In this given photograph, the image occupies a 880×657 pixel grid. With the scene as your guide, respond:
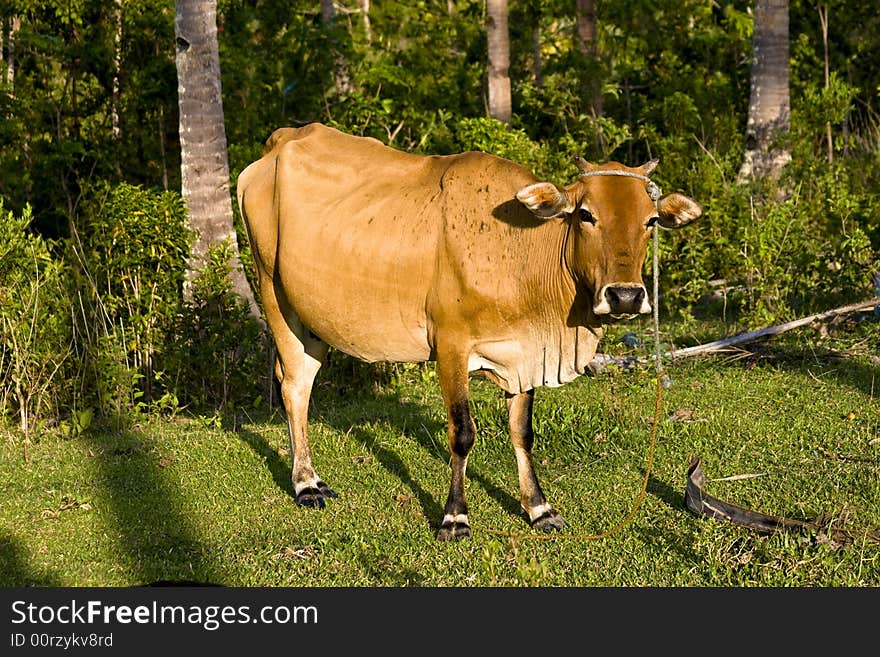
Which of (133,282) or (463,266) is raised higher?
(463,266)

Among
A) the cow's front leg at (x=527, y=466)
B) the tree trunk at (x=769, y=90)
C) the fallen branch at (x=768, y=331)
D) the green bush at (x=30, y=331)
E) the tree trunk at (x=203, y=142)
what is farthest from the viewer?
the tree trunk at (x=769, y=90)

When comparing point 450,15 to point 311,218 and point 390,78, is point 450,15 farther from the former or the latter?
point 311,218

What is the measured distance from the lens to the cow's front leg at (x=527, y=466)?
584 cm

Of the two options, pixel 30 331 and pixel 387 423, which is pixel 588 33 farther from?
pixel 30 331

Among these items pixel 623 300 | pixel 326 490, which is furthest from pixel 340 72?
pixel 623 300

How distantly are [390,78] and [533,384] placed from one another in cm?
A: 864

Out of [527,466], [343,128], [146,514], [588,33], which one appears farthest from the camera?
[588,33]

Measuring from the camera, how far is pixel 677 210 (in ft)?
18.1

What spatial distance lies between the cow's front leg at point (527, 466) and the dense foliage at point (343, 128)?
3429 mm

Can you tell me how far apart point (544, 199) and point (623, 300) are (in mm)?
670

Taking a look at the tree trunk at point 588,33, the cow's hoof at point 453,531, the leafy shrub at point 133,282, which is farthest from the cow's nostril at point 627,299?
the tree trunk at point 588,33

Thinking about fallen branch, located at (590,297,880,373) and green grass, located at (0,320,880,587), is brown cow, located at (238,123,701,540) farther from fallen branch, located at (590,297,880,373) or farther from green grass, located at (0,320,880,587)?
fallen branch, located at (590,297,880,373)

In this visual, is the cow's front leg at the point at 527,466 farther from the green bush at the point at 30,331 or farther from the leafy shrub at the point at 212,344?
the green bush at the point at 30,331

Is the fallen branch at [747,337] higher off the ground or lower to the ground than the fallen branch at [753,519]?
lower
